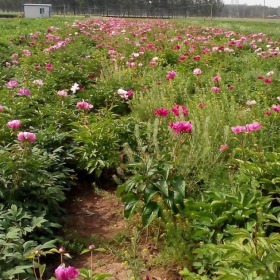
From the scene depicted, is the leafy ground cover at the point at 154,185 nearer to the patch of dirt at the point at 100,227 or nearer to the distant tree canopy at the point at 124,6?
the patch of dirt at the point at 100,227

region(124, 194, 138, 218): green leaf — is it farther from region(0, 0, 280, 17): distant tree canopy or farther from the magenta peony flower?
region(0, 0, 280, 17): distant tree canopy

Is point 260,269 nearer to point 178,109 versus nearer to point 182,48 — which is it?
point 178,109

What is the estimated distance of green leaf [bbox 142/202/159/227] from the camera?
2671mm

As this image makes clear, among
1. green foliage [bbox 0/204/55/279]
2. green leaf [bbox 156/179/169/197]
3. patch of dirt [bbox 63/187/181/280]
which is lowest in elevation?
patch of dirt [bbox 63/187/181/280]

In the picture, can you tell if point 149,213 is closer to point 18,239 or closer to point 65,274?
point 18,239

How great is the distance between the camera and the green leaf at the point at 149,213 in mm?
2671

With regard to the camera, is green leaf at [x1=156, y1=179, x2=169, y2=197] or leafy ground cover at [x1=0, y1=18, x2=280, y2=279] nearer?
leafy ground cover at [x1=0, y1=18, x2=280, y2=279]

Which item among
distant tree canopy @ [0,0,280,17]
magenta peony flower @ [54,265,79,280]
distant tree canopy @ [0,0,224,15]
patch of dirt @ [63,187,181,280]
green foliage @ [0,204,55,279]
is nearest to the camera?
magenta peony flower @ [54,265,79,280]

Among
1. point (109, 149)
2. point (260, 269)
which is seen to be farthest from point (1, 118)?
point (260, 269)

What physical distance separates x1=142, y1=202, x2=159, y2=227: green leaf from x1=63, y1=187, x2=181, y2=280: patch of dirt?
27 cm

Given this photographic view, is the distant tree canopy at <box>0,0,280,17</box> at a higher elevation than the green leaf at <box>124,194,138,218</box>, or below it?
higher

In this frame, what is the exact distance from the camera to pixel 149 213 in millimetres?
2715

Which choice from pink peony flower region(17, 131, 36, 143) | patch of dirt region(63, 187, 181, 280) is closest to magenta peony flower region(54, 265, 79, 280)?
patch of dirt region(63, 187, 181, 280)

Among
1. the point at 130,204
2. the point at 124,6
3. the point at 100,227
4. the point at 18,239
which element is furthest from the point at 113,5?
the point at 18,239
